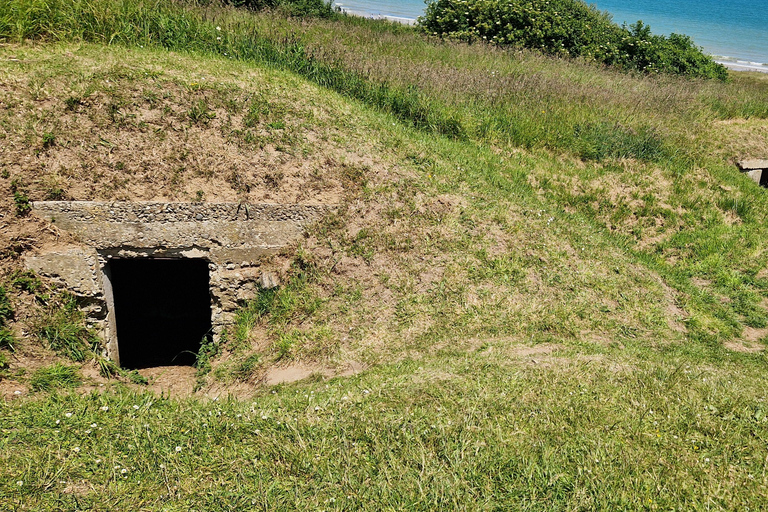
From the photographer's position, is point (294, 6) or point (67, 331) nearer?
point (67, 331)

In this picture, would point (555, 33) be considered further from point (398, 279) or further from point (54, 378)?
point (54, 378)

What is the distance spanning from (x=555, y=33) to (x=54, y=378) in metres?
14.9

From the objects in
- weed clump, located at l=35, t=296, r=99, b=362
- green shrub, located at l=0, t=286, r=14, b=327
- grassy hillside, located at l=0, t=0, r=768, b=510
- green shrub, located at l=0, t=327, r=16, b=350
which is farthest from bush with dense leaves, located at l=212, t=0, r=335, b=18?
green shrub, located at l=0, t=327, r=16, b=350

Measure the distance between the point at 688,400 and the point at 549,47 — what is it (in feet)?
42.3

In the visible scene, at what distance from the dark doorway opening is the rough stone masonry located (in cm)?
145

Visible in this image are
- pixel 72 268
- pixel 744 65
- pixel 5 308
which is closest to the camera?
pixel 5 308

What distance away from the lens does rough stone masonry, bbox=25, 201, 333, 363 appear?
7.18 m

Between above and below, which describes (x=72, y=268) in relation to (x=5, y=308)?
above

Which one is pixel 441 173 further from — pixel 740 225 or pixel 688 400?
pixel 740 225

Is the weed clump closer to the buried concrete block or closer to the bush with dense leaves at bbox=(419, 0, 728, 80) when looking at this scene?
the buried concrete block

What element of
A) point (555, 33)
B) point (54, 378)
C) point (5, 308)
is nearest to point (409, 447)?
point (54, 378)

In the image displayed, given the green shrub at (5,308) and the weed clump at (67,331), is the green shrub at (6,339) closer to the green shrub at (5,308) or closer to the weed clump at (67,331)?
the green shrub at (5,308)

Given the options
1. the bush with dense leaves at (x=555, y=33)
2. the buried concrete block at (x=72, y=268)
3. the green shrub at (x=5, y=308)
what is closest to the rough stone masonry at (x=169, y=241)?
the buried concrete block at (x=72, y=268)

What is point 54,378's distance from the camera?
21.5 feet
